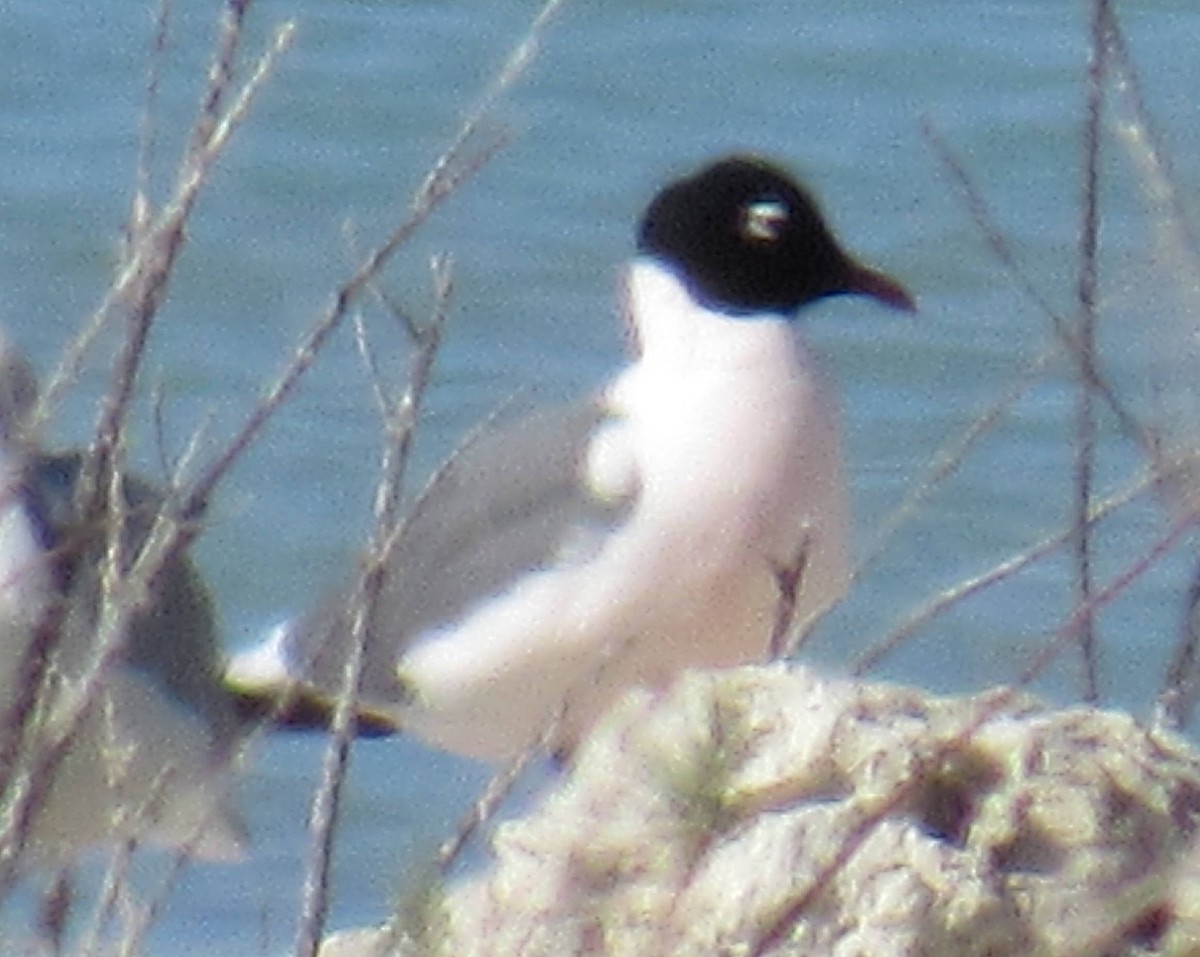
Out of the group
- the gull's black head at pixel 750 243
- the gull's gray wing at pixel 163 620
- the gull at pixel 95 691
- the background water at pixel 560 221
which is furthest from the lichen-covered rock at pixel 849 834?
the background water at pixel 560 221

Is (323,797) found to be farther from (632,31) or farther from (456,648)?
(632,31)

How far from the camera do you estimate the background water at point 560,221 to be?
10273mm

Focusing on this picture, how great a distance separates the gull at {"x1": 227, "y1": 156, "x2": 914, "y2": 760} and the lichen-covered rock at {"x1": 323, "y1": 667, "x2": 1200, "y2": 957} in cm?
194

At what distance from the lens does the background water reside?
1027 centimetres

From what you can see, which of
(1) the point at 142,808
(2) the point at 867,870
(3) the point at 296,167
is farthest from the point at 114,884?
(3) the point at 296,167

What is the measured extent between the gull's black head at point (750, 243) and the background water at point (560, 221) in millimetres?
2408

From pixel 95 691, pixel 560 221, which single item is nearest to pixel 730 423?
pixel 95 691

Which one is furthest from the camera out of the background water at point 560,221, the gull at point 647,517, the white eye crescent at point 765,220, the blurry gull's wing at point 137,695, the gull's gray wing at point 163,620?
the background water at point 560,221

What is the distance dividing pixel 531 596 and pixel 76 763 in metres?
1.19

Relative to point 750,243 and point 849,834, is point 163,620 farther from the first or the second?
point 849,834

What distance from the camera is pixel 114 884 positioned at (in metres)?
3.27

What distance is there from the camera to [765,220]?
253 inches

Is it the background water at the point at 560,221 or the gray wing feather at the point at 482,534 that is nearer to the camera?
the gray wing feather at the point at 482,534

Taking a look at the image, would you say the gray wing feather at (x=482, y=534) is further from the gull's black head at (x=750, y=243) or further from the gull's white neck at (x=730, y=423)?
the gull's black head at (x=750, y=243)
